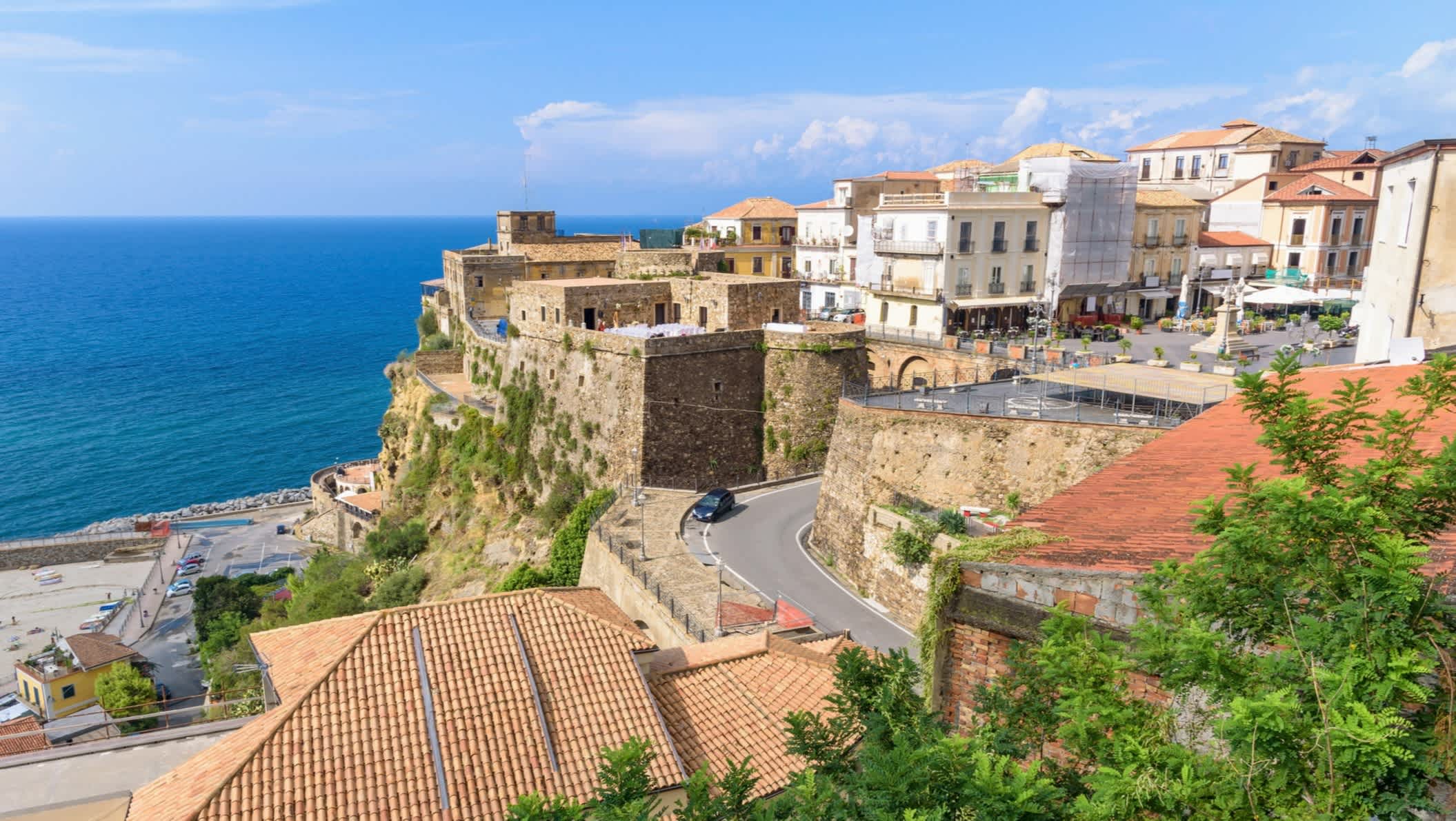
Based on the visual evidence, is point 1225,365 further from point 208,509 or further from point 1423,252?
point 208,509

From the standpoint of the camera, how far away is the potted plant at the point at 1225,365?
25.8 m

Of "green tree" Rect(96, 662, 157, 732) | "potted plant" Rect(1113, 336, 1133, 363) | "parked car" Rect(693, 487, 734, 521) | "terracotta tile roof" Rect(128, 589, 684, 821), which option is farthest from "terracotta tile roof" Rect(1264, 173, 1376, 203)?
A: "green tree" Rect(96, 662, 157, 732)

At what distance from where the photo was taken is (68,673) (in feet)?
116

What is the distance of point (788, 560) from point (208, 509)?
5433 centimetres

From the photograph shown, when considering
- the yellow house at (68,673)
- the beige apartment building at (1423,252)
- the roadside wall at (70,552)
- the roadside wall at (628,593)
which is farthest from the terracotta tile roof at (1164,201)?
the roadside wall at (70,552)

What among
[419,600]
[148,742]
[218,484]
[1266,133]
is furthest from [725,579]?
[218,484]

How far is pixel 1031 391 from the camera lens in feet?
86.1

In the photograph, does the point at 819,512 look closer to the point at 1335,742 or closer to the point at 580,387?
the point at 580,387

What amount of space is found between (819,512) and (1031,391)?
7.48 m

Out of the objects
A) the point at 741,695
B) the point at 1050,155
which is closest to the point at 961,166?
the point at 1050,155

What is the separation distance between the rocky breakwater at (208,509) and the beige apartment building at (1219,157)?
64.9 m

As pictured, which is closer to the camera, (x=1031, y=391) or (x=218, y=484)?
(x=1031, y=391)

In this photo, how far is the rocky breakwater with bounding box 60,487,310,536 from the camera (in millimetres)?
57312

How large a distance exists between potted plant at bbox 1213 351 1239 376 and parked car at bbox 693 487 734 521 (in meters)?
15.6
